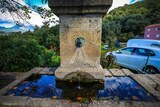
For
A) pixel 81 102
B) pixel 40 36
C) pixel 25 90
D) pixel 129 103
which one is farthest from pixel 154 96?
pixel 40 36

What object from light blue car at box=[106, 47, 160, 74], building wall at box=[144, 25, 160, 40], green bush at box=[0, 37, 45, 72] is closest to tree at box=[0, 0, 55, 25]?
green bush at box=[0, 37, 45, 72]

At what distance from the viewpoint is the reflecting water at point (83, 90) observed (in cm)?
224

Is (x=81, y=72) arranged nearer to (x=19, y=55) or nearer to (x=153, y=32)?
(x=19, y=55)

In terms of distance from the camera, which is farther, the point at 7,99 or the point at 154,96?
the point at 154,96

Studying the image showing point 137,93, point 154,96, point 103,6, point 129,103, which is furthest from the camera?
point 103,6

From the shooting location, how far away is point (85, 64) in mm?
2973

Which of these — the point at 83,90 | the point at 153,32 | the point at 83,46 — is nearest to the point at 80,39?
the point at 83,46

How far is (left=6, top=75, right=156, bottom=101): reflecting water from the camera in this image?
2.24 meters

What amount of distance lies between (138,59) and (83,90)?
483 cm

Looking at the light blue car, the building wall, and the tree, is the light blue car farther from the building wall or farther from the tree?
the building wall

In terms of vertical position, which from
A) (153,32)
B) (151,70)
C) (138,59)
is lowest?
(151,70)

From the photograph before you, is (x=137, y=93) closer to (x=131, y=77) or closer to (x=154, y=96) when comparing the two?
(x=154, y=96)

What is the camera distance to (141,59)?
6258 mm

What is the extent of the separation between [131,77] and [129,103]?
1.44 meters
